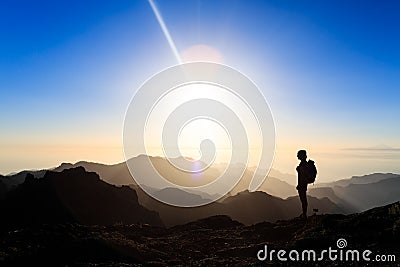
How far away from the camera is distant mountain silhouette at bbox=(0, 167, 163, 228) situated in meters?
67.6

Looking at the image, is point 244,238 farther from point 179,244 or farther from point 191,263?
point 191,263

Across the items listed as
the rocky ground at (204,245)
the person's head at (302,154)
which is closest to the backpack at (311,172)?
the person's head at (302,154)

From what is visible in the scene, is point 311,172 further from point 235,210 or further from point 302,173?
point 235,210

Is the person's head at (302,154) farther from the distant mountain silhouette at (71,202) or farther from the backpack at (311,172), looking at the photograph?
the distant mountain silhouette at (71,202)

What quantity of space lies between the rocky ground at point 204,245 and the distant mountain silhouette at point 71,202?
50.1 metres

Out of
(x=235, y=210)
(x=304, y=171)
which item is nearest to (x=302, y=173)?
(x=304, y=171)

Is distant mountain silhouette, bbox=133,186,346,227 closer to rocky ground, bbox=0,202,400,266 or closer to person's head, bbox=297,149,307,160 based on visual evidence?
rocky ground, bbox=0,202,400,266

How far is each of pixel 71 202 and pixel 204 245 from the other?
203ft

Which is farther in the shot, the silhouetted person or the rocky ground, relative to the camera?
the silhouetted person

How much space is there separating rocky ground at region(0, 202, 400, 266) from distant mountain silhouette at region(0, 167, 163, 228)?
5011 centimetres

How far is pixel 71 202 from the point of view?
246 feet

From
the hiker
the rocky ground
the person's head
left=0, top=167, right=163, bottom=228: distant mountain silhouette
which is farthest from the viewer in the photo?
left=0, top=167, right=163, bottom=228: distant mountain silhouette

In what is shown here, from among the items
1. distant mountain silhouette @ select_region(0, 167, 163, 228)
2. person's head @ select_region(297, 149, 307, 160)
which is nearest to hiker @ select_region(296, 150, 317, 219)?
person's head @ select_region(297, 149, 307, 160)

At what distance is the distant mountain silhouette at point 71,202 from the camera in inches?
2662
